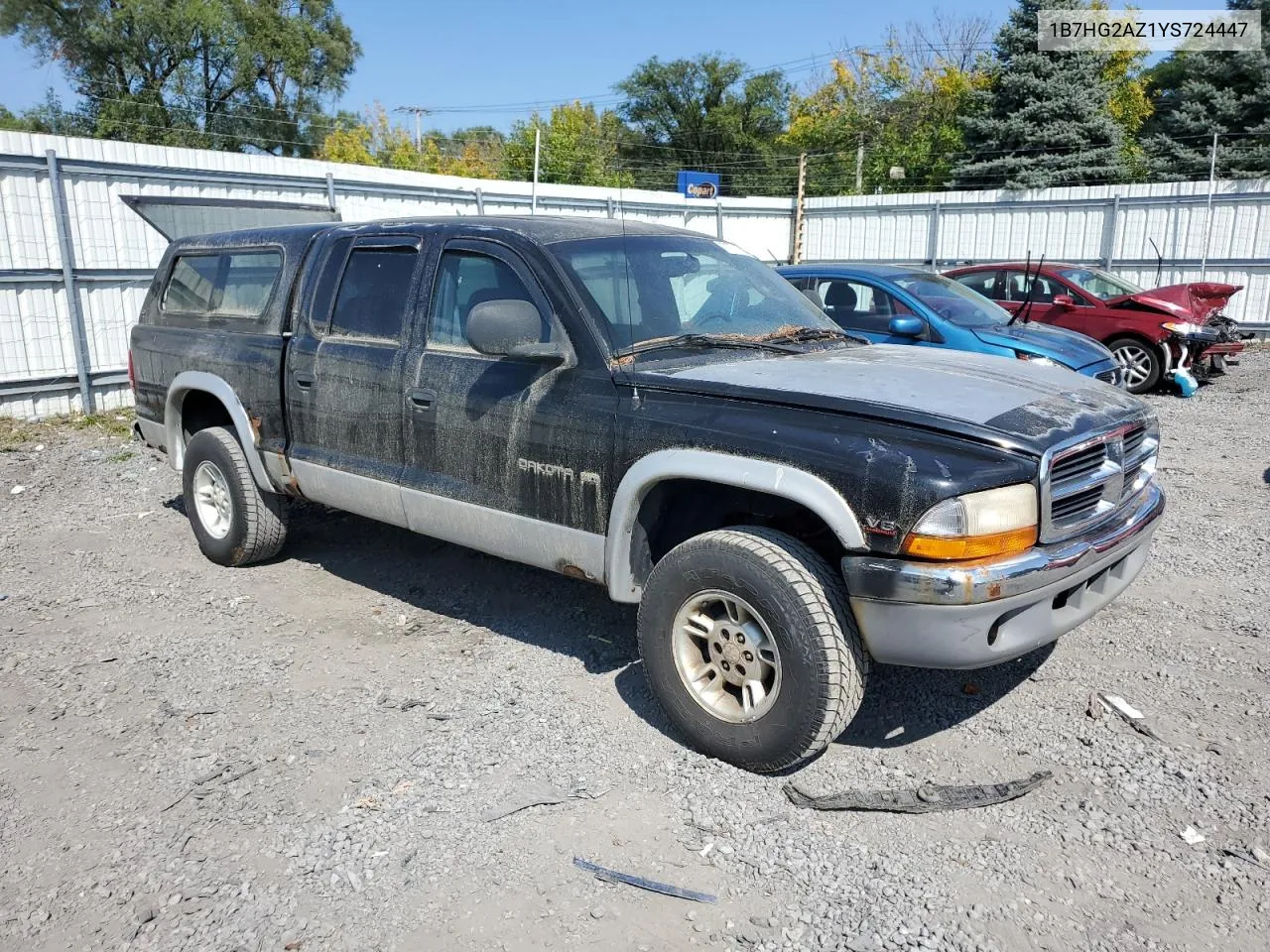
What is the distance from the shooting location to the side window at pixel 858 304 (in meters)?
8.60

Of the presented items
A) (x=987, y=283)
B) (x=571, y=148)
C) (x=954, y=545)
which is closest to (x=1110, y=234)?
(x=987, y=283)

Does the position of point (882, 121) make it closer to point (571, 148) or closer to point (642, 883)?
point (571, 148)

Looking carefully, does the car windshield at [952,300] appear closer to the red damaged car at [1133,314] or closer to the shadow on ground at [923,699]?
the red damaged car at [1133,314]

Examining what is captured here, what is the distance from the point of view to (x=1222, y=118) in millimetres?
25219

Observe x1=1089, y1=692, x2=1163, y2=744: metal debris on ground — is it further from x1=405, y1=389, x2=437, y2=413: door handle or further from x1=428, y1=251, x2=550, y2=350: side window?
x1=405, y1=389, x2=437, y2=413: door handle

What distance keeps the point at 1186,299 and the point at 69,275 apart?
13414 mm

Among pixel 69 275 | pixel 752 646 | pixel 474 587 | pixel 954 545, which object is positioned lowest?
pixel 474 587

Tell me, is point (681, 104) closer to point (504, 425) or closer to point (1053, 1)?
point (1053, 1)

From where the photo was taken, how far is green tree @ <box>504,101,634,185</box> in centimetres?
3959

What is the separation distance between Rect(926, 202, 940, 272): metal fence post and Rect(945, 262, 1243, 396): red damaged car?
6.51m

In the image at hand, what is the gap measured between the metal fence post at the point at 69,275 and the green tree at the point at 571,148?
21.6 meters

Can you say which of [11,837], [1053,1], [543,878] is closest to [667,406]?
[543,878]

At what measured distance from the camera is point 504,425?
399cm

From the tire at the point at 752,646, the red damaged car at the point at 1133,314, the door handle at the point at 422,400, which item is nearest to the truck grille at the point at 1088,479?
the tire at the point at 752,646
